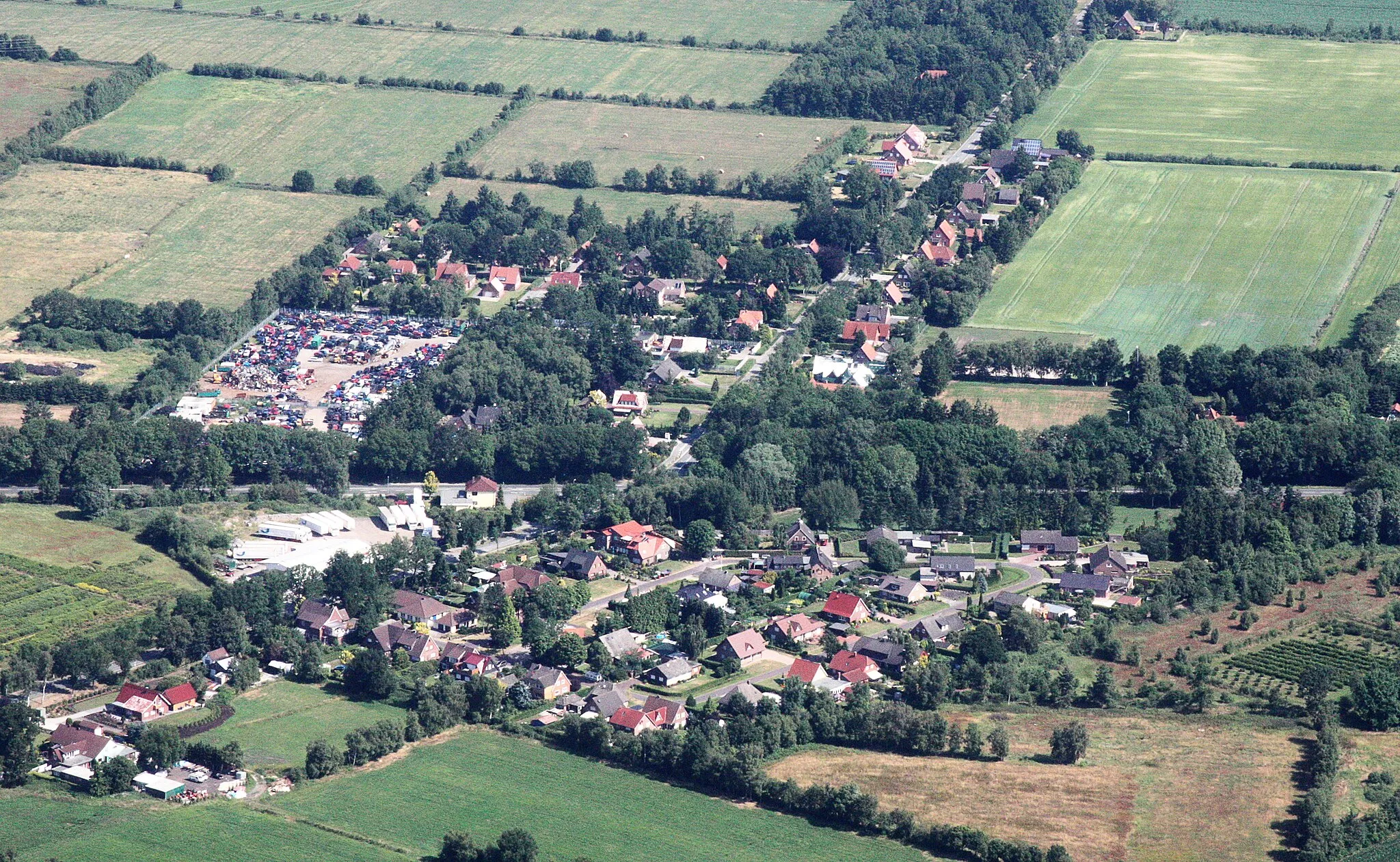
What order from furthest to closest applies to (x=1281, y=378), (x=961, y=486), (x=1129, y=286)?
1. (x=1129, y=286)
2. (x=1281, y=378)
3. (x=961, y=486)

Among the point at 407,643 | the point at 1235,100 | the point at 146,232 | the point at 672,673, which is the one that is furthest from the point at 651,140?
the point at 672,673

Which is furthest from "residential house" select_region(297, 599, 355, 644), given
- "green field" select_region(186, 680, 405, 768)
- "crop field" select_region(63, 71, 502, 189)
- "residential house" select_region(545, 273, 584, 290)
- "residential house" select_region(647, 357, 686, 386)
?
"crop field" select_region(63, 71, 502, 189)

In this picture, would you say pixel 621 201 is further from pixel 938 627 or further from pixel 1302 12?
pixel 1302 12

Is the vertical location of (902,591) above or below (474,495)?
below

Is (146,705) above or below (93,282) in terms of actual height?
below

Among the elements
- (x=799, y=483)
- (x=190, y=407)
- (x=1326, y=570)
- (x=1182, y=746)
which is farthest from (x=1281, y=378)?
(x=190, y=407)

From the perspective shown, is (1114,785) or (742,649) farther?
(742,649)

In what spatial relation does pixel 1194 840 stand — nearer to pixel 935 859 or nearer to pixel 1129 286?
pixel 935 859
